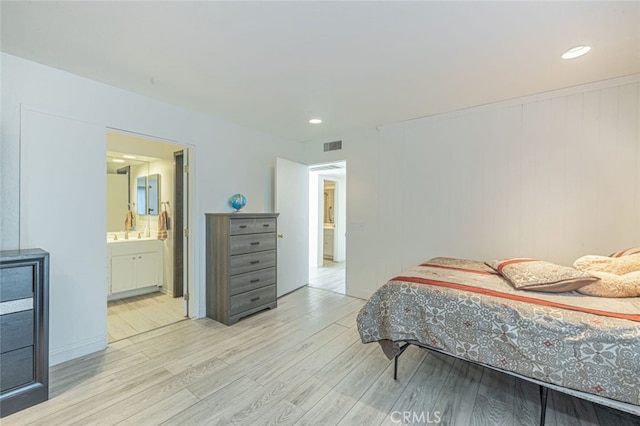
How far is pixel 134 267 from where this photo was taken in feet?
13.1

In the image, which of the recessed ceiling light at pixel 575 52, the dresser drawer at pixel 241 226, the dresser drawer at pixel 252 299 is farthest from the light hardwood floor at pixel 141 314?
the recessed ceiling light at pixel 575 52

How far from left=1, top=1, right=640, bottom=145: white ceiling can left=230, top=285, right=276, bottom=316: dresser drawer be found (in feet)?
7.44

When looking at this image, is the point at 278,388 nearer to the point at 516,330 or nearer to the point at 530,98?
the point at 516,330

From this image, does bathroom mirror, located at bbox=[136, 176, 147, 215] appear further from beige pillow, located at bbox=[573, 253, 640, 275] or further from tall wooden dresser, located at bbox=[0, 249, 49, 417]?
beige pillow, located at bbox=[573, 253, 640, 275]

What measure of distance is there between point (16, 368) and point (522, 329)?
10.5 feet

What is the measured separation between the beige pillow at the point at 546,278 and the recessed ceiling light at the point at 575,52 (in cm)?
159

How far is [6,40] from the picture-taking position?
1852 millimetres

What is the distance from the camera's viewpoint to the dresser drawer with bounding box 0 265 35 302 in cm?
171

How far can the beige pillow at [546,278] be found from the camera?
5.86ft

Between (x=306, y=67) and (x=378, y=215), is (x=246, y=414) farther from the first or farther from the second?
(x=378, y=215)

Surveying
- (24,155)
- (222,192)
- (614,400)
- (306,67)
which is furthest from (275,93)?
(614,400)

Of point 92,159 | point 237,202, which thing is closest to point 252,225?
point 237,202

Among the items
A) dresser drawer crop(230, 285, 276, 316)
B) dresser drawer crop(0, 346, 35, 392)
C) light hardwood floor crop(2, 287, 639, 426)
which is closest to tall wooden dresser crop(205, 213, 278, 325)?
dresser drawer crop(230, 285, 276, 316)

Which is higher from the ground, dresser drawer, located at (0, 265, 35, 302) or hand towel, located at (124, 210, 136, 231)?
hand towel, located at (124, 210, 136, 231)
